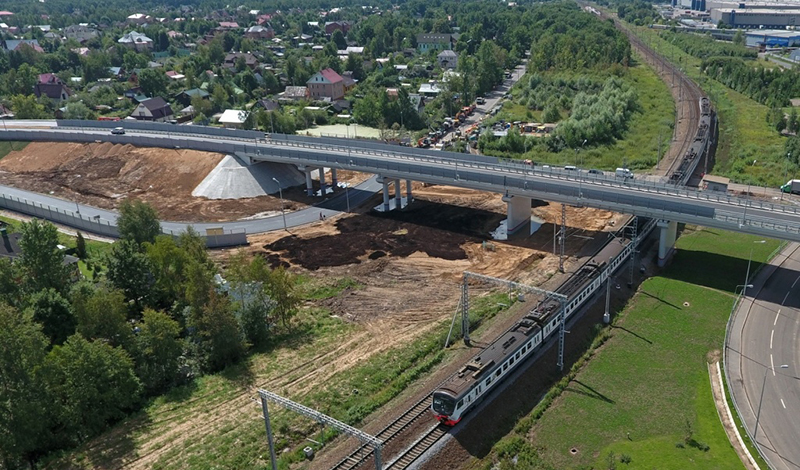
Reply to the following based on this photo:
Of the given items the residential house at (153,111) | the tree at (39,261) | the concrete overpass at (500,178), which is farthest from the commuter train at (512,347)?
the residential house at (153,111)

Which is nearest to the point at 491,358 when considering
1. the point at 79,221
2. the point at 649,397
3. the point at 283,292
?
the point at 649,397

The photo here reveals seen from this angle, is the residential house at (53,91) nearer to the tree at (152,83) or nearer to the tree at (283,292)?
the tree at (152,83)

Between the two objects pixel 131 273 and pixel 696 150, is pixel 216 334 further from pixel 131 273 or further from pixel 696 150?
pixel 696 150

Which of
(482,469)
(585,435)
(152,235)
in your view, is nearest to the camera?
(482,469)

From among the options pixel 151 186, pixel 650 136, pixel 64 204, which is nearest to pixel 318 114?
pixel 151 186

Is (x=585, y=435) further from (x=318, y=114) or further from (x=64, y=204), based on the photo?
(x=318, y=114)
